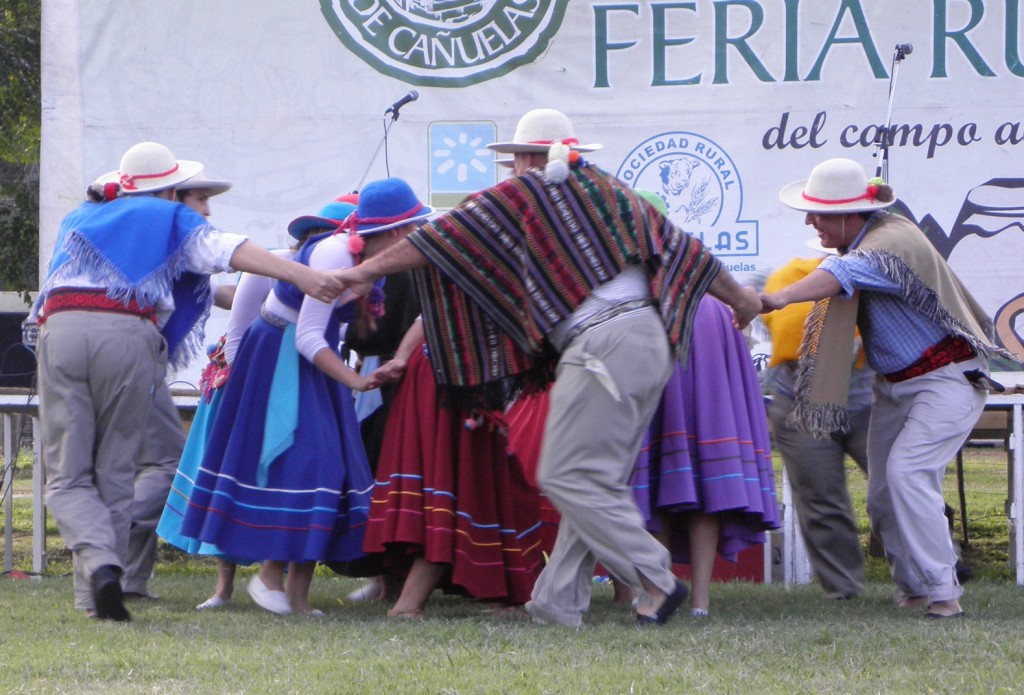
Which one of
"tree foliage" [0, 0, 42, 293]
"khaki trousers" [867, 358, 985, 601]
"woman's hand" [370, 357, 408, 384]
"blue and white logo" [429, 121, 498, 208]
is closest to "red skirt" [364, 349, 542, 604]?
"woman's hand" [370, 357, 408, 384]

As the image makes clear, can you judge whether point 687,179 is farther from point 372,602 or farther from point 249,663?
point 249,663

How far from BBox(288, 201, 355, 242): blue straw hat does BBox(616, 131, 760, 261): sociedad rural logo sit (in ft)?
7.45

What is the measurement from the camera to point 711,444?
4.65 m

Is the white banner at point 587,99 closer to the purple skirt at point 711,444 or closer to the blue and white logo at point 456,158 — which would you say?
the blue and white logo at point 456,158

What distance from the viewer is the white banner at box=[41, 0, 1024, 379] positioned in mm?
6875

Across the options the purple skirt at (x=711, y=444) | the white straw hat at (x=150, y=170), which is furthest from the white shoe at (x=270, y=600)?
the white straw hat at (x=150, y=170)

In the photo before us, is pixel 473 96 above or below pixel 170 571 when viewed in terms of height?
above

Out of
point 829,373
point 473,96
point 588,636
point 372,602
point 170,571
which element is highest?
point 473,96

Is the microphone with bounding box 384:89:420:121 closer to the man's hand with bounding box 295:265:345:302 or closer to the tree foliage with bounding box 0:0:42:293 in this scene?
the man's hand with bounding box 295:265:345:302

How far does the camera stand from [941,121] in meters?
6.88

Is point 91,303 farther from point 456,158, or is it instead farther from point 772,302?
point 456,158

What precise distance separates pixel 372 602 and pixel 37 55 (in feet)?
25.6

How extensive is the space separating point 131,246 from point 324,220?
0.78 metres

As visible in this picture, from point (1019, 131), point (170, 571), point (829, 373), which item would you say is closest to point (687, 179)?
point (1019, 131)
